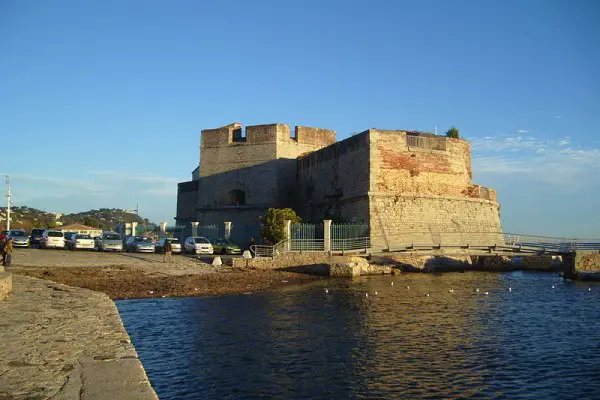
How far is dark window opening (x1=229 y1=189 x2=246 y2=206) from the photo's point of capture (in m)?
40.4

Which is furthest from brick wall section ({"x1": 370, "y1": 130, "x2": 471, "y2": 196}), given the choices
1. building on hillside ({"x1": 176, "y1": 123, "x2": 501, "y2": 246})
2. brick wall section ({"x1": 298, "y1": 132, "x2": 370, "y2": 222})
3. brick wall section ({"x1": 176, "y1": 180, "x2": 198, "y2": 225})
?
brick wall section ({"x1": 176, "y1": 180, "x2": 198, "y2": 225})

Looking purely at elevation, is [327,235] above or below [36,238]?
above

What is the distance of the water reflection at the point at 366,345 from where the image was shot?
7660mm

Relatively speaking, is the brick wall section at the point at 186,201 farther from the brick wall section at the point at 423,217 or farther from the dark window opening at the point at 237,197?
the brick wall section at the point at 423,217

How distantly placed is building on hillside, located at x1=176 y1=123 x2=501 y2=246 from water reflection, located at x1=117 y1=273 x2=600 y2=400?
13.0 meters

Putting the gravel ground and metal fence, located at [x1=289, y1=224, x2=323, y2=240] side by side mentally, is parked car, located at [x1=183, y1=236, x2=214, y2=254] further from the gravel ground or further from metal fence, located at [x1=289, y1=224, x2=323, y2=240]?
metal fence, located at [x1=289, y1=224, x2=323, y2=240]

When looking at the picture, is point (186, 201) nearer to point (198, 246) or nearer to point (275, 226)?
point (198, 246)

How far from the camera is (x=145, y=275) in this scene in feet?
66.5

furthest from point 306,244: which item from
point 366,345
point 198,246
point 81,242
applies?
point 366,345

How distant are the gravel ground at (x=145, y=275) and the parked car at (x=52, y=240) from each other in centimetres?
570

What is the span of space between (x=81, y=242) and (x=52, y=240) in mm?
2337

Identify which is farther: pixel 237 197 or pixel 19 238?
pixel 237 197

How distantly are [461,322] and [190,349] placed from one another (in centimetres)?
717

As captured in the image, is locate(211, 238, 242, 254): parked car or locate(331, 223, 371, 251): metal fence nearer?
locate(331, 223, 371, 251): metal fence
